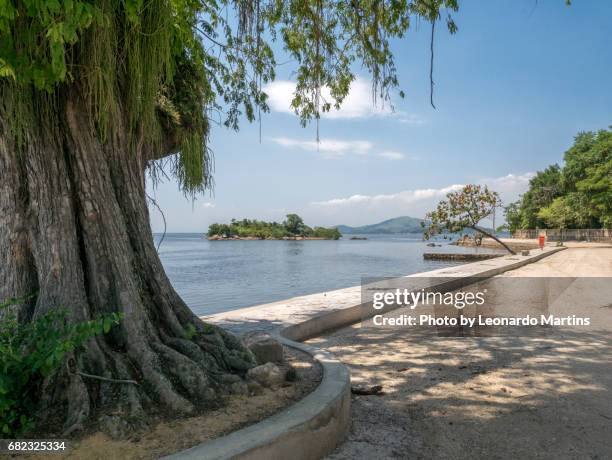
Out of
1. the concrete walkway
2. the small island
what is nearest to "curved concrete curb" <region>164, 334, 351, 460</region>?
the concrete walkway

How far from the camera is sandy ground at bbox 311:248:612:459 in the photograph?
3.32m

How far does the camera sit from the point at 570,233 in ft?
201

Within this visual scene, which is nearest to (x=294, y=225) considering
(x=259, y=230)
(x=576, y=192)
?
(x=259, y=230)

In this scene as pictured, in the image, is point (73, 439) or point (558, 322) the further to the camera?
point (558, 322)

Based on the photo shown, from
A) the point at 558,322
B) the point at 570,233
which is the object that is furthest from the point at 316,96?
the point at 570,233

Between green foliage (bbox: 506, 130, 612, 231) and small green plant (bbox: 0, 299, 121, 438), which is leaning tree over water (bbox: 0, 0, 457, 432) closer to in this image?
small green plant (bbox: 0, 299, 121, 438)

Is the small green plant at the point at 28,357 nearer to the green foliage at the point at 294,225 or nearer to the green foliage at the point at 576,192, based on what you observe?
the green foliage at the point at 576,192

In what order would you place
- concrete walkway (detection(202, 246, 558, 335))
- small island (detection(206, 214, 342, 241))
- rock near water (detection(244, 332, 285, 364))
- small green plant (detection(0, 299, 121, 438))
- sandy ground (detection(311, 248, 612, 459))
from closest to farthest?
small green plant (detection(0, 299, 121, 438))
sandy ground (detection(311, 248, 612, 459))
rock near water (detection(244, 332, 285, 364))
concrete walkway (detection(202, 246, 558, 335))
small island (detection(206, 214, 342, 241))

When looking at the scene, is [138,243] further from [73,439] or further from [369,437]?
[369,437]

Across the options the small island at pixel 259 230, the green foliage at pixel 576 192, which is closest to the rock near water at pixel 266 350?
the green foliage at pixel 576 192

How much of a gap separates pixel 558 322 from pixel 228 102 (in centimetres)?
685

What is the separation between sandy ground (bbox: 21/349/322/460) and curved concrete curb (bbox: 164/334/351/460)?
0.13 m

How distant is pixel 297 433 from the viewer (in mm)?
2912

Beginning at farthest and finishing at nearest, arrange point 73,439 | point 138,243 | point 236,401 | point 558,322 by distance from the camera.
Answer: point 558,322 < point 138,243 < point 236,401 < point 73,439
